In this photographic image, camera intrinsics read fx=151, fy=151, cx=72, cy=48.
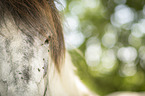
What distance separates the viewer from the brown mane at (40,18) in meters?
0.43

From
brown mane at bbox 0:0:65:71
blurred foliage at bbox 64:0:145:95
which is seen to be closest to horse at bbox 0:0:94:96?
brown mane at bbox 0:0:65:71

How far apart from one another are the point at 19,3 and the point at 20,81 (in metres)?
0.22

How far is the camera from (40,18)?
48cm

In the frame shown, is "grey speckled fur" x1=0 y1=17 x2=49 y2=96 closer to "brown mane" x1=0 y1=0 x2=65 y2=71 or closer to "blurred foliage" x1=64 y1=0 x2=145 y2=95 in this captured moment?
"brown mane" x1=0 y1=0 x2=65 y2=71

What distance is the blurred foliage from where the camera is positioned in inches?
220

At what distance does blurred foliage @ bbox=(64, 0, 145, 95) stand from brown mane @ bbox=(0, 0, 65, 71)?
197 inches

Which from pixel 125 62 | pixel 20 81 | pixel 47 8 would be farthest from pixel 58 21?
pixel 125 62

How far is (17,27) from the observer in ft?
1.42

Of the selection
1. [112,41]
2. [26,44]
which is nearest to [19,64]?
[26,44]

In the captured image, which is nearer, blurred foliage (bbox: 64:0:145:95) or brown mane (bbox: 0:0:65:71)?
brown mane (bbox: 0:0:65:71)

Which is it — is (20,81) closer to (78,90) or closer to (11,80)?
(11,80)

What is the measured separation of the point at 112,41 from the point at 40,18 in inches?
243

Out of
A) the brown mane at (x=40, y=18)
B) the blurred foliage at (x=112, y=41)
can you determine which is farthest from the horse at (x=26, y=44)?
the blurred foliage at (x=112, y=41)

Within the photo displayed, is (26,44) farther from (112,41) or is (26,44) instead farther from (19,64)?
(112,41)
